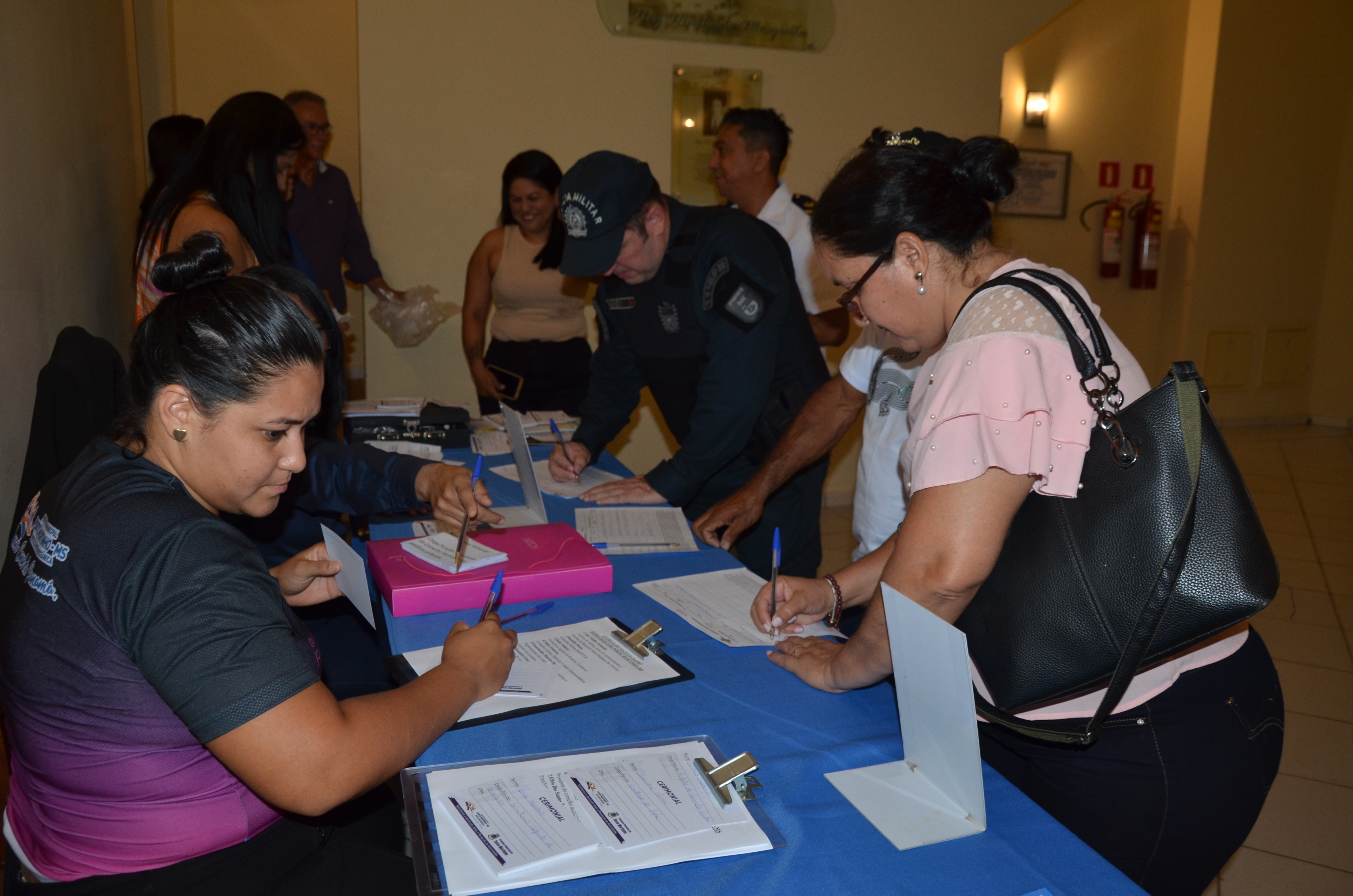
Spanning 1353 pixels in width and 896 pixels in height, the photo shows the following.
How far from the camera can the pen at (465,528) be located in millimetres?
1640

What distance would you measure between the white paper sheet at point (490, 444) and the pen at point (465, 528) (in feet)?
2.89

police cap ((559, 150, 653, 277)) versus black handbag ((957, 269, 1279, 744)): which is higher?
police cap ((559, 150, 653, 277))

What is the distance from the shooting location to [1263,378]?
752 centimetres

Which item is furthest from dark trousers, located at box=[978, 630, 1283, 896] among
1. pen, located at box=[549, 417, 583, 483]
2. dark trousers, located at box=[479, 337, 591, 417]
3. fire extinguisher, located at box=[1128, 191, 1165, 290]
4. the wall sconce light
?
fire extinguisher, located at box=[1128, 191, 1165, 290]

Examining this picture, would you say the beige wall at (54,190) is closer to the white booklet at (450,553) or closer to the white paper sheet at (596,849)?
the white booklet at (450,553)

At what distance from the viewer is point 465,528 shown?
164 cm

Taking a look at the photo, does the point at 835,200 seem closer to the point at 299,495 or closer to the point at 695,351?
the point at 695,351

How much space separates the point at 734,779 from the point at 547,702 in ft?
→ 1.00

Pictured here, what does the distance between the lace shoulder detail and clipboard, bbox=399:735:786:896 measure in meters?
0.59

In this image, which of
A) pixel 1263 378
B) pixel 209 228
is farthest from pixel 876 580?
pixel 1263 378

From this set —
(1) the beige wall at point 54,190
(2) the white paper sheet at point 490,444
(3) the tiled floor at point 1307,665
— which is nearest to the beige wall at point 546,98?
(1) the beige wall at point 54,190

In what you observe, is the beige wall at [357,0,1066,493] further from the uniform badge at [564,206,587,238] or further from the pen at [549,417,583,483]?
the uniform badge at [564,206,587,238]

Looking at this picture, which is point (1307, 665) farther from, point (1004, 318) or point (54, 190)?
point (54, 190)

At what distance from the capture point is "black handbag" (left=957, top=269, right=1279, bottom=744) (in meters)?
0.99
